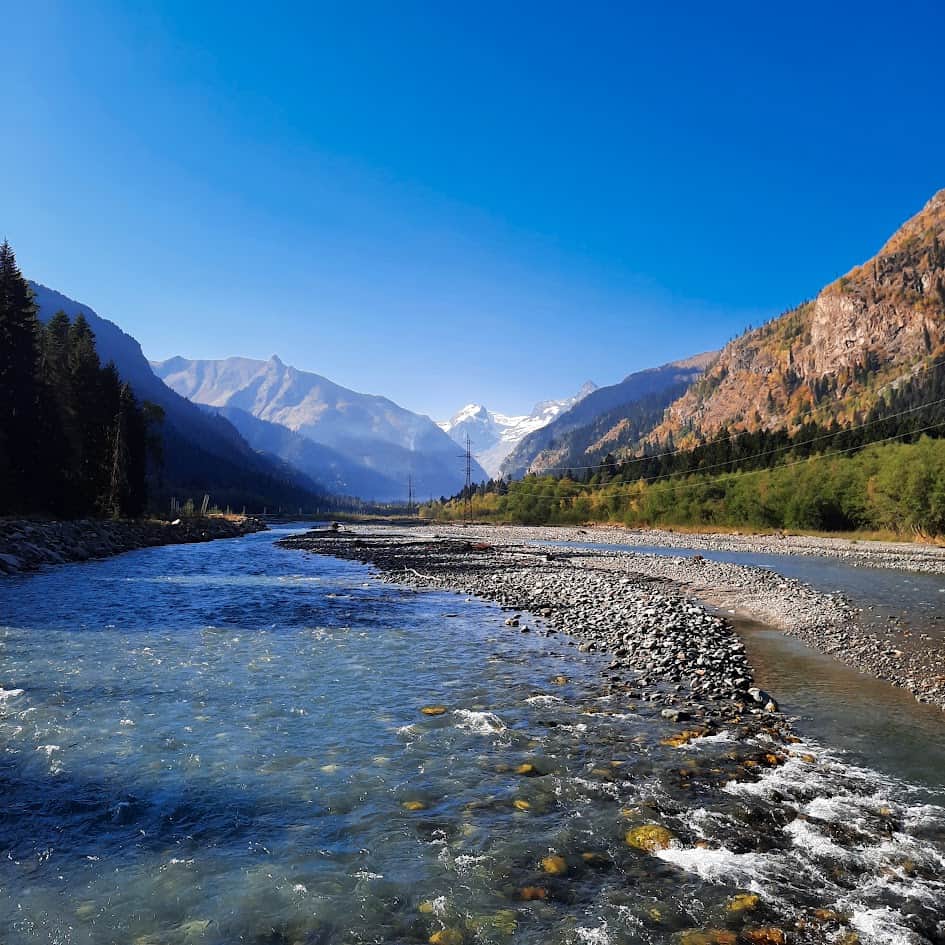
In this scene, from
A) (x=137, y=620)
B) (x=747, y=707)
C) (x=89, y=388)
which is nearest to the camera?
(x=747, y=707)

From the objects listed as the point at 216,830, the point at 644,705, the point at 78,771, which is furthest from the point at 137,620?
the point at 644,705

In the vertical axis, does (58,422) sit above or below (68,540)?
above

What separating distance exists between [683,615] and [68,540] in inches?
1724

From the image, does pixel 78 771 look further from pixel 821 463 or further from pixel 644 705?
pixel 821 463

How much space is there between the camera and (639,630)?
20.7 meters

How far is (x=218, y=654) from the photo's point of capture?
1730 centimetres

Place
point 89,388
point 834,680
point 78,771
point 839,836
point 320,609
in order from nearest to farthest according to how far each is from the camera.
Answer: point 839,836
point 78,771
point 834,680
point 320,609
point 89,388

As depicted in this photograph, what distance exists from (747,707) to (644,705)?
2.19m

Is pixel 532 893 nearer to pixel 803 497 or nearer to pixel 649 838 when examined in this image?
pixel 649 838

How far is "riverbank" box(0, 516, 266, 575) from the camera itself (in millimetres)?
36281

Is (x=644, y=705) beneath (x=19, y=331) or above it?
beneath

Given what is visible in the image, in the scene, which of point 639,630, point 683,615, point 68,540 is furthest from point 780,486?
point 68,540

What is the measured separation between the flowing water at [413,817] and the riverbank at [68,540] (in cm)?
2564

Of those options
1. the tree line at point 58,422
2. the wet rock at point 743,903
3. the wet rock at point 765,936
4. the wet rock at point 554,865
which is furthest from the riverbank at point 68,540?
the wet rock at point 765,936
